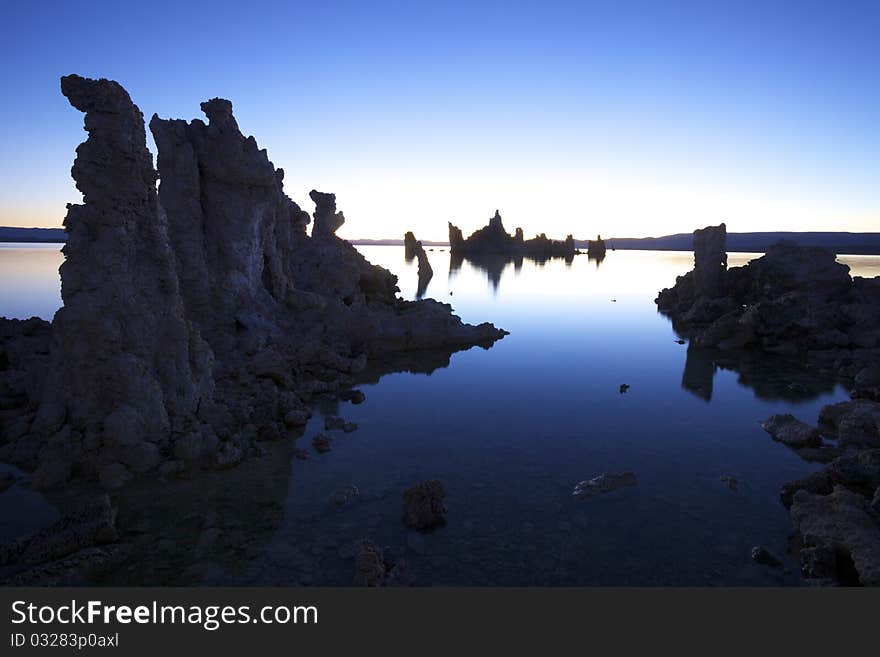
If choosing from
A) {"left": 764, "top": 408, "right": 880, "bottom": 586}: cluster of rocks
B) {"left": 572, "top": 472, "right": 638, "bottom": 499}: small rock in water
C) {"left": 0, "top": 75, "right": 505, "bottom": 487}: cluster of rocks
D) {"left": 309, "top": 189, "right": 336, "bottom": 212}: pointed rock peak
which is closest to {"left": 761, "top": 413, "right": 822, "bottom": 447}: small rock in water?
{"left": 764, "top": 408, "right": 880, "bottom": 586}: cluster of rocks

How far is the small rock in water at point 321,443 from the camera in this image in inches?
540

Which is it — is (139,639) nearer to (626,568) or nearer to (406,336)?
(626,568)

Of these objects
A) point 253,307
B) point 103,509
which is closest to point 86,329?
point 103,509

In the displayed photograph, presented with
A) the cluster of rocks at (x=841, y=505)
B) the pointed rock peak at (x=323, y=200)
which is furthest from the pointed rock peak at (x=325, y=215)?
the cluster of rocks at (x=841, y=505)

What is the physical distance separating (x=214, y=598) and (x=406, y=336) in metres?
21.2

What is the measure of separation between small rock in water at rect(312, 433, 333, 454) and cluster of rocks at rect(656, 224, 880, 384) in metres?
21.6

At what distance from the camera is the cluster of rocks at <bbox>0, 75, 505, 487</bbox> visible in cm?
1175

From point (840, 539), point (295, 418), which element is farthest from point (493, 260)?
point (840, 539)

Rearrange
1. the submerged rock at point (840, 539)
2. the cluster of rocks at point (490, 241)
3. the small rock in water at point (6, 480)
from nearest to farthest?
the submerged rock at point (840, 539), the small rock in water at point (6, 480), the cluster of rocks at point (490, 241)

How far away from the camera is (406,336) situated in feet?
90.8

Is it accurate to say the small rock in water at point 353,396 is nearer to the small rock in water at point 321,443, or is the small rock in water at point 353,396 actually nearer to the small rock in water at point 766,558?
the small rock in water at point 321,443

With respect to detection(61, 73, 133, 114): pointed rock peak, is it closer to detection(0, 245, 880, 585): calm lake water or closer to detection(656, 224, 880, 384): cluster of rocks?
detection(0, 245, 880, 585): calm lake water

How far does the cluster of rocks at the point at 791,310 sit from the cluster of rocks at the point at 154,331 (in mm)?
24614

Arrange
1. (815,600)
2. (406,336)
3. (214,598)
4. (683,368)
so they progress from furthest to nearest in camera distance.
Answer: (406,336)
(683,368)
(815,600)
(214,598)
